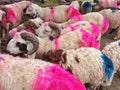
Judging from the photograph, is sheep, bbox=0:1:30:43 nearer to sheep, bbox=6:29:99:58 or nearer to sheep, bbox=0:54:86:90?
sheep, bbox=6:29:99:58

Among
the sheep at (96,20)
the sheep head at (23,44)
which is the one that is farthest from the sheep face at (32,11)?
the sheep head at (23,44)

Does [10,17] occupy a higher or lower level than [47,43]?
lower

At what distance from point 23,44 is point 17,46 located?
136mm

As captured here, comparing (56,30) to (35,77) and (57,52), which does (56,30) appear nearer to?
(57,52)

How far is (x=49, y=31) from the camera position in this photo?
8008mm

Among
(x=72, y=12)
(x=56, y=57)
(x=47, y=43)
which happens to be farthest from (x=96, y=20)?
(x=56, y=57)

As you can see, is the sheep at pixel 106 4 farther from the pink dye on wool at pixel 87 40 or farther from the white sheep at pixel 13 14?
the pink dye on wool at pixel 87 40

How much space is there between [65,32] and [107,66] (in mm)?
1922

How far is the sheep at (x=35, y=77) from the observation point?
525 centimetres

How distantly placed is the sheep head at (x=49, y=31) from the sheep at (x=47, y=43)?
0.13 m

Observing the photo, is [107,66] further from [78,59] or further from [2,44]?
[2,44]

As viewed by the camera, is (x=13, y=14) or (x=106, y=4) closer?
(x=13, y=14)

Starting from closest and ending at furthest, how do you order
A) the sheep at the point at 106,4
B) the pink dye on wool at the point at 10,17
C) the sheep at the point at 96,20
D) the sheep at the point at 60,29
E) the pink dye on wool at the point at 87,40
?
the pink dye on wool at the point at 87,40 < the sheep at the point at 60,29 < the pink dye on wool at the point at 10,17 < the sheep at the point at 96,20 < the sheep at the point at 106,4

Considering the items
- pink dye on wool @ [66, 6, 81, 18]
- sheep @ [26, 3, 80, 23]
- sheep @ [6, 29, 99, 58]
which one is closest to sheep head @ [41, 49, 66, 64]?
sheep @ [6, 29, 99, 58]
